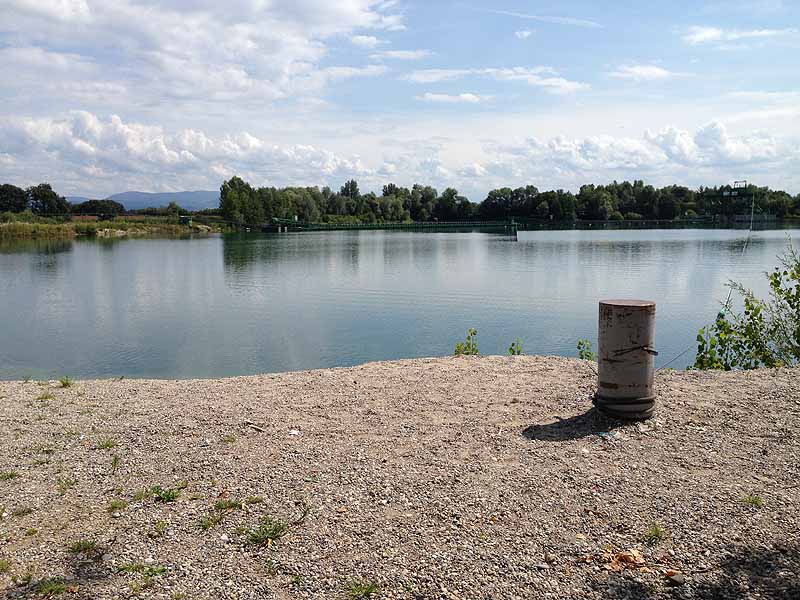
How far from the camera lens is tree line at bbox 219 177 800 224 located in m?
147

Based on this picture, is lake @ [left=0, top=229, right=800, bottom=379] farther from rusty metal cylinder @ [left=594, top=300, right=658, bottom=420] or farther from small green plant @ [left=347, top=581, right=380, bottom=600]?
small green plant @ [left=347, top=581, right=380, bottom=600]

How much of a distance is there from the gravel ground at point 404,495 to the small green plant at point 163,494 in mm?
25

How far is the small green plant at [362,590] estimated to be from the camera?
4012mm

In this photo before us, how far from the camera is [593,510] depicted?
5039 mm

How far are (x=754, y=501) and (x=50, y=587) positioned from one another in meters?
5.09

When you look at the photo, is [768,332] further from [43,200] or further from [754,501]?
[43,200]

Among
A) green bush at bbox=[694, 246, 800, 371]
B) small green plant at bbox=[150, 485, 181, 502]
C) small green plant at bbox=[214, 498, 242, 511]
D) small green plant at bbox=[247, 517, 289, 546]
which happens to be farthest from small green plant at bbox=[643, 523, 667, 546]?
green bush at bbox=[694, 246, 800, 371]

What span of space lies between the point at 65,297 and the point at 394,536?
101 ft

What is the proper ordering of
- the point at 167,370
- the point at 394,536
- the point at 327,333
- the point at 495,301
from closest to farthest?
the point at 394,536 → the point at 167,370 → the point at 327,333 → the point at 495,301

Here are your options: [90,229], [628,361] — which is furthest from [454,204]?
[628,361]

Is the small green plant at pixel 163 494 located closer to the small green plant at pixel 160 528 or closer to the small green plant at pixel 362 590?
the small green plant at pixel 160 528

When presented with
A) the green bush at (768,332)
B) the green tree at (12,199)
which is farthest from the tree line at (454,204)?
the green bush at (768,332)

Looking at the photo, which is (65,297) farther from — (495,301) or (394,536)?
(394,536)

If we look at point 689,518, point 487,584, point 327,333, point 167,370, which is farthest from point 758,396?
point 327,333
